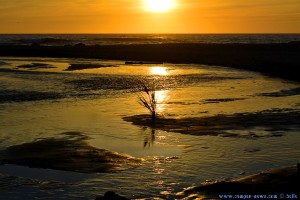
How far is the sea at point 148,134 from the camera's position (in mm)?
9898

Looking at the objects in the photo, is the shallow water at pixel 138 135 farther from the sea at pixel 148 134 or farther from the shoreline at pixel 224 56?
the shoreline at pixel 224 56

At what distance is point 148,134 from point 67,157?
3.55m

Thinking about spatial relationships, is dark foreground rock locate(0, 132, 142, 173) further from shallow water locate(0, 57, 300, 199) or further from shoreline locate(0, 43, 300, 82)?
shoreline locate(0, 43, 300, 82)

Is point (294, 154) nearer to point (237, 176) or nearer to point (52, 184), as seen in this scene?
point (237, 176)

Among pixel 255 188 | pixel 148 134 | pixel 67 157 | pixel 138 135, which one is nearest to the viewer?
pixel 255 188

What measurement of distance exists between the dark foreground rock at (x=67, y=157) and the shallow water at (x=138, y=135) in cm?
37

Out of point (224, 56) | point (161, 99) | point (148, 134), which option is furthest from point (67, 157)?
point (224, 56)

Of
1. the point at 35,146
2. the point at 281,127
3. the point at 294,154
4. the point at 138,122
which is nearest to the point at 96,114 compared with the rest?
the point at 138,122

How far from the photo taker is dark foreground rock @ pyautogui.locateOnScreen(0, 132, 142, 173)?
11.2 m

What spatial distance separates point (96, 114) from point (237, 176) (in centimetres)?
938

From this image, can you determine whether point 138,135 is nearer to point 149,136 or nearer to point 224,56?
point 149,136

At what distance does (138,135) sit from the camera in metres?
14.8

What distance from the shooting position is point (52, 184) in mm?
9891

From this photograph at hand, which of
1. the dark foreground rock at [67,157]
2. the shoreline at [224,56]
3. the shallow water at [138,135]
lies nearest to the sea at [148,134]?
the shallow water at [138,135]
